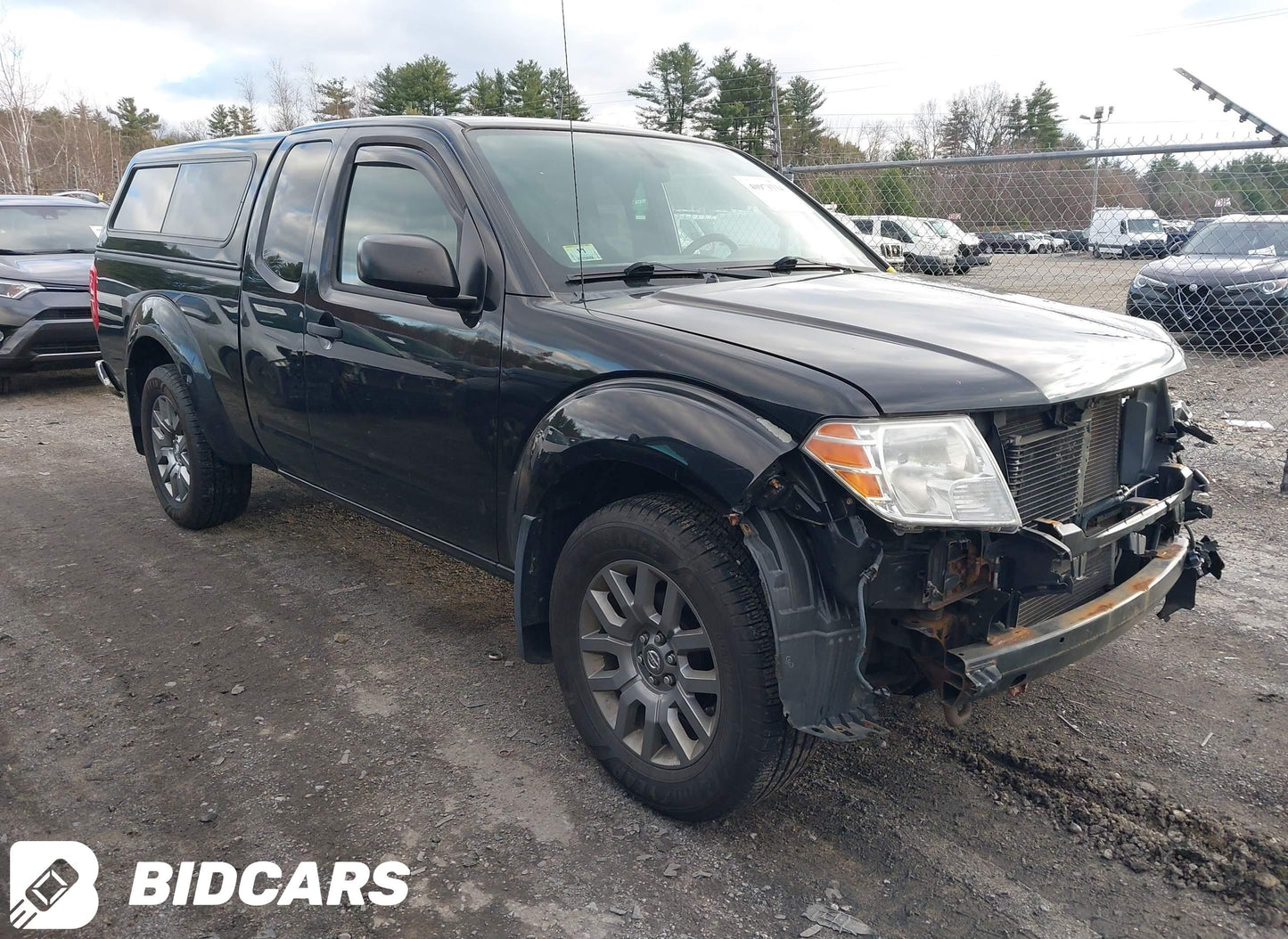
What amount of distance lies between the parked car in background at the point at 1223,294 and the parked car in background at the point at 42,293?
9607 millimetres

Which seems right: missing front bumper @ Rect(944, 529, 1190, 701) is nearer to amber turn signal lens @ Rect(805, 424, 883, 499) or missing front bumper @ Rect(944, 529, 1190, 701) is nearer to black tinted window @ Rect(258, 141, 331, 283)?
amber turn signal lens @ Rect(805, 424, 883, 499)

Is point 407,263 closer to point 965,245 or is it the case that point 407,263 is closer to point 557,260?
point 557,260

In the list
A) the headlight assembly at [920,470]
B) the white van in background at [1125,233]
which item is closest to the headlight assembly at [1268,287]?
the white van in background at [1125,233]

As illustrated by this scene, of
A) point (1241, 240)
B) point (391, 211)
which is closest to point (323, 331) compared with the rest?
point (391, 211)

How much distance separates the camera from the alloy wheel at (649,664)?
8.47ft

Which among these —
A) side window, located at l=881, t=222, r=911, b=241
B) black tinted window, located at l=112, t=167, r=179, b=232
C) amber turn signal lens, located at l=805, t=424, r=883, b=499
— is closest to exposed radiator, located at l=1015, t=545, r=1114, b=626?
amber turn signal lens, located at l=805, t=424, r=883, b=499

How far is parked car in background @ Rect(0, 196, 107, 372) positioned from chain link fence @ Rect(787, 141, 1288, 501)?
6.74m

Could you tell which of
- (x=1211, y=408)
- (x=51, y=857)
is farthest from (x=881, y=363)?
(x=1211, y=408)

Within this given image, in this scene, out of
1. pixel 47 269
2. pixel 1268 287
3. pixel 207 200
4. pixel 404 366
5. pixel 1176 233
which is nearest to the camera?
pixel 404 366

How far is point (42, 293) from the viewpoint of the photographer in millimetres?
9047

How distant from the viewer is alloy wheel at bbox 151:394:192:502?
505cm

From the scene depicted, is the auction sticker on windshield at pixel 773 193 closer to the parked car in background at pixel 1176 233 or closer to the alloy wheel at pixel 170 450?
the alloy wheel at pixel 170 450

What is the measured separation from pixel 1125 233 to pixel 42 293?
945 centimetres

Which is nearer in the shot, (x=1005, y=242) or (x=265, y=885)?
(x=265, y=885)
